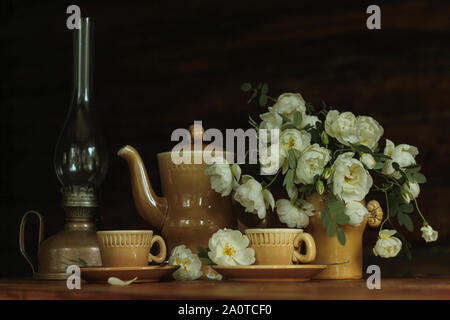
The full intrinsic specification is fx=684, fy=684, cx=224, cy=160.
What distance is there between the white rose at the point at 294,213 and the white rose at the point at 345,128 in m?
0.13

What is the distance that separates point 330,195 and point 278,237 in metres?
0.15

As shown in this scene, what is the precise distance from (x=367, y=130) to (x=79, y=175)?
62 cm

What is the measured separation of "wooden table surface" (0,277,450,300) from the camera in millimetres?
946

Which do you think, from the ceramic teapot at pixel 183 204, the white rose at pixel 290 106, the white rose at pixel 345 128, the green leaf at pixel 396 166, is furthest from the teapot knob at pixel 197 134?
the green leaf at pixel 396 166

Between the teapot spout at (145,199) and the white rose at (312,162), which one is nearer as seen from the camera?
the white rose at (312,162)

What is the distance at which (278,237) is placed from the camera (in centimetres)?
117

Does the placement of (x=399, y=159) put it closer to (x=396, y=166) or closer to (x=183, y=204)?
(x=396, y=166)

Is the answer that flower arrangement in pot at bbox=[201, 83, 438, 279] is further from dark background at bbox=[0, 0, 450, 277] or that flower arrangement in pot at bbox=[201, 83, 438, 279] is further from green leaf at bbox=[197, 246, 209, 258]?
dark background at bbox=[0, 0, 450, 277]

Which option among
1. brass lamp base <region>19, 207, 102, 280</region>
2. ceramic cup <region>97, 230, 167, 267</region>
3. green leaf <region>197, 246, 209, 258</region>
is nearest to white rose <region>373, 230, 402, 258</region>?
green leaf <region>197, 246, 209, 258</region>

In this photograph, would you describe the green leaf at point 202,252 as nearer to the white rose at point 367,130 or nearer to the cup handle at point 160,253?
the cup handle at point 160,253

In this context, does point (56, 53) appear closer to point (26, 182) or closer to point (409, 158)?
point (26, 182)

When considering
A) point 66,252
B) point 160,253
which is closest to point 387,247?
point 160,253

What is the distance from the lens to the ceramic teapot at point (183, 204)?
1306 millimetres
